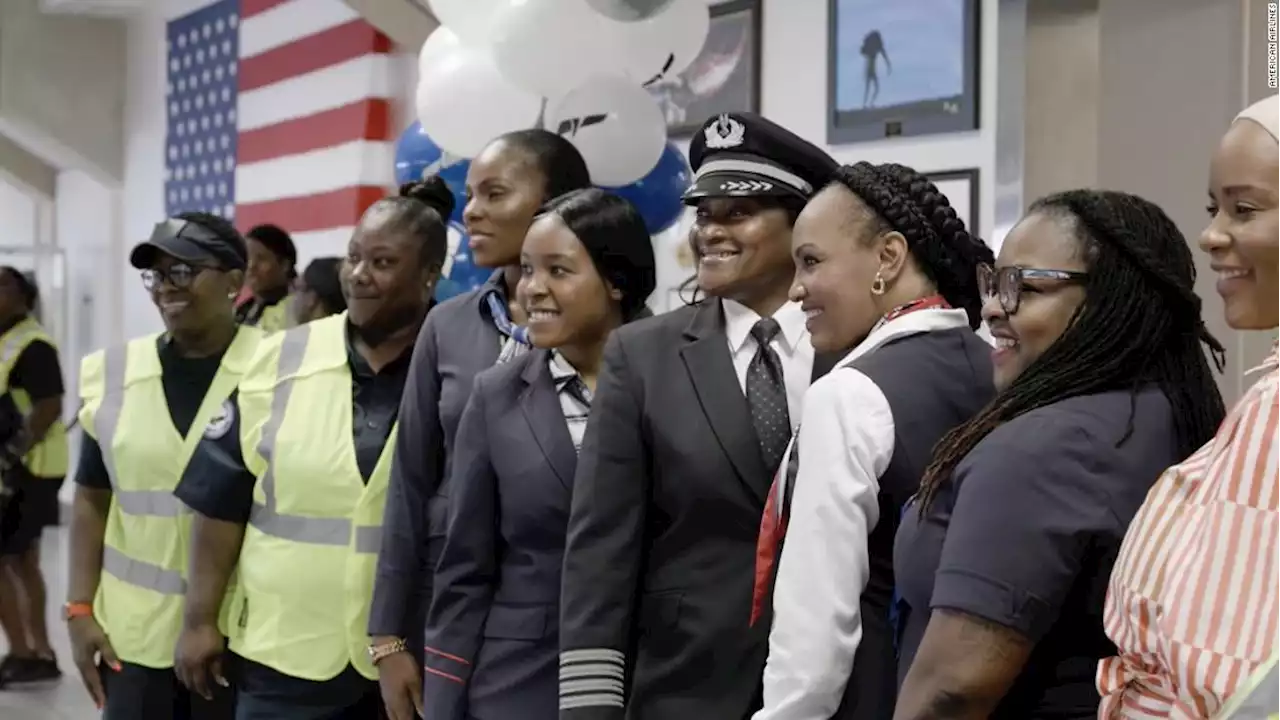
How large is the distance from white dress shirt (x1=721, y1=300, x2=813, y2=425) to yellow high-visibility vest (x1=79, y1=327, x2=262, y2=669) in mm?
1308

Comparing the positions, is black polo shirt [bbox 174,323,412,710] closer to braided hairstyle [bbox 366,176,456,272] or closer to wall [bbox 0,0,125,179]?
braided hairstyle [bbox 366,176,456,272]

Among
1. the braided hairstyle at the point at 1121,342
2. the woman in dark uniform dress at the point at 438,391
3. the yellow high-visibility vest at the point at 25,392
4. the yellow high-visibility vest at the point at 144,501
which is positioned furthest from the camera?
the yellow high-visibility vest at the point at 25,392

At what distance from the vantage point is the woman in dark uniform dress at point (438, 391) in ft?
8.25

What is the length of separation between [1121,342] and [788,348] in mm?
570

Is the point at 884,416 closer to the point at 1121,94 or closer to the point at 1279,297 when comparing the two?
the point at 1279,297

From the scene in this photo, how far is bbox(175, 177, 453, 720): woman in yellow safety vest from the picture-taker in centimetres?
270

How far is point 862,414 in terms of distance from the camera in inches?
63.4

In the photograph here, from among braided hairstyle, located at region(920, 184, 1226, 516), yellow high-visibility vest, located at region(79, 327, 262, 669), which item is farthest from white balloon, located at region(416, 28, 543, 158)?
braided hairstyle, located at region(920, 184, 1226, 516)

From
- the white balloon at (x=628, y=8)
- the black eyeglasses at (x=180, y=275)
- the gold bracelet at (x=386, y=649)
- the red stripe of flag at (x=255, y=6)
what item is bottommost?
the gold bracelet at (x=386, y=649)

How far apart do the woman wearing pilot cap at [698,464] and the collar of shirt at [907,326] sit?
0.21 metres

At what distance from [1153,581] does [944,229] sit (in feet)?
2.12

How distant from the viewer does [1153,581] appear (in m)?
1.23

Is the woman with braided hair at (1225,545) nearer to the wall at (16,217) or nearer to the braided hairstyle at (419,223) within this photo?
the braided hairstyle at (419,223)

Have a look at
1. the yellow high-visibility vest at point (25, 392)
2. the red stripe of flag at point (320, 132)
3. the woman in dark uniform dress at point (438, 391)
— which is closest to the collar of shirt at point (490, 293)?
the woman in dark uniform dress at point (438, 391)
